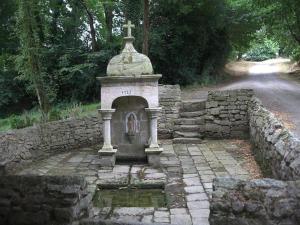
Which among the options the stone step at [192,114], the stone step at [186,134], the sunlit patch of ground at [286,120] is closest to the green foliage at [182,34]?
the stone step at [192,114]

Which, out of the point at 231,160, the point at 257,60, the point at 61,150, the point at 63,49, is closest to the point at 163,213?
the point at 231,160

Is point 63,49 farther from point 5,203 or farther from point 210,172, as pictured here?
point 5,203

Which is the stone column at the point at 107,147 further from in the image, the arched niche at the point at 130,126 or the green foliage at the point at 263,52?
the green foliage at the point at 263,52

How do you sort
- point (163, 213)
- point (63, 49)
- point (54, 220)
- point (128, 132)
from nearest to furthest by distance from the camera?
point (54, 220), point (163, 213), point (128, 132), point (63, 49)

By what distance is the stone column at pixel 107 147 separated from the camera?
10.9m

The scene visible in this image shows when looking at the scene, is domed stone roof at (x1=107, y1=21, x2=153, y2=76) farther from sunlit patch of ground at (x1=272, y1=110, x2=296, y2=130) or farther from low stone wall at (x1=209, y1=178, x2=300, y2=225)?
low stone wall at (x1=209, y1=178, x2=300, y2=225)

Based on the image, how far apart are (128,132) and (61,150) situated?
2.30 meters

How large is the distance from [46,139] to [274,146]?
21.6 ft

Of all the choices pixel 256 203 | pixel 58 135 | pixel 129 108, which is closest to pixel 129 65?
pixel 129 108

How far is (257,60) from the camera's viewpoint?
48188mm

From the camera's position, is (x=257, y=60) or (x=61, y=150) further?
(x=257, y=60)

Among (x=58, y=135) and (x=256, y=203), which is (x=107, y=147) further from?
(x=256, y=203)

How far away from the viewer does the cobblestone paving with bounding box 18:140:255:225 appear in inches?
275

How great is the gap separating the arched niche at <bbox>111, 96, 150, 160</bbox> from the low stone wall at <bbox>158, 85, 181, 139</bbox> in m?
2.93
